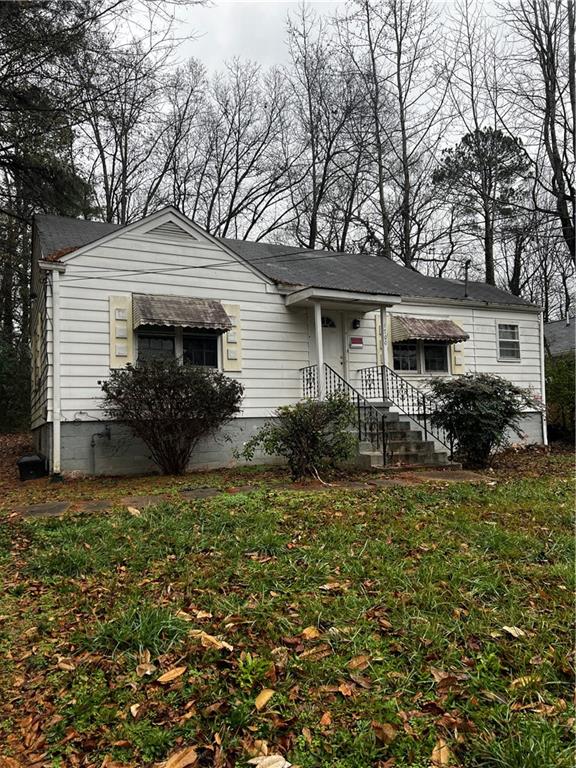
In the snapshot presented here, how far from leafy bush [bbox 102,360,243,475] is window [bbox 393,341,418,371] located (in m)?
4.70

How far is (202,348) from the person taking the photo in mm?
10078

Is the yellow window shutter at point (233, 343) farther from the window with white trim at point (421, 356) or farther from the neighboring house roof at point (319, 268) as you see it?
the window with white trim at point (421, 356)

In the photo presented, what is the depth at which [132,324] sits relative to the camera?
9305mm

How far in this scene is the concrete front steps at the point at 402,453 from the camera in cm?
883

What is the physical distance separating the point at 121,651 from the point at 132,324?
292 inches

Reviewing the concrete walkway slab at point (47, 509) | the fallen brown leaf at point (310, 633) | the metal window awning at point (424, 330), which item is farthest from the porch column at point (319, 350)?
the fallen brown leaf at point (310, 633)

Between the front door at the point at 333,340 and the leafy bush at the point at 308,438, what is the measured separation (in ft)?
12.2

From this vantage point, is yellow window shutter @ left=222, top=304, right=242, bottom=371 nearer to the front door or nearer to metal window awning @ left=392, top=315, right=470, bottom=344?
the front door

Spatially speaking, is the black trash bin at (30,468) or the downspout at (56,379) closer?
the downspout at (56,379)

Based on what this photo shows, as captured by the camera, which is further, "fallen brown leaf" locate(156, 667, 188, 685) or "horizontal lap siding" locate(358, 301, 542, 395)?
"horizontal lap siding" locate(358, 301, 542, 395)

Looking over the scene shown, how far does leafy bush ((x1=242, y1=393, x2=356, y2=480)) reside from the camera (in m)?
7.45

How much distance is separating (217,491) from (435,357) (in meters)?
7.82

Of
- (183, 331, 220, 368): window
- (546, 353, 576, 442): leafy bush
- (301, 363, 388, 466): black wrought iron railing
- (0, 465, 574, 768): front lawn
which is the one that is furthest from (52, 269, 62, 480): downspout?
(546, 353, 576, 442): leafy bush

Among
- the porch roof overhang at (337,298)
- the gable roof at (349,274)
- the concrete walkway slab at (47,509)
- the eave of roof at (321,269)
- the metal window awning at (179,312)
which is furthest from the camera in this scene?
the gable roof at (349,274)
